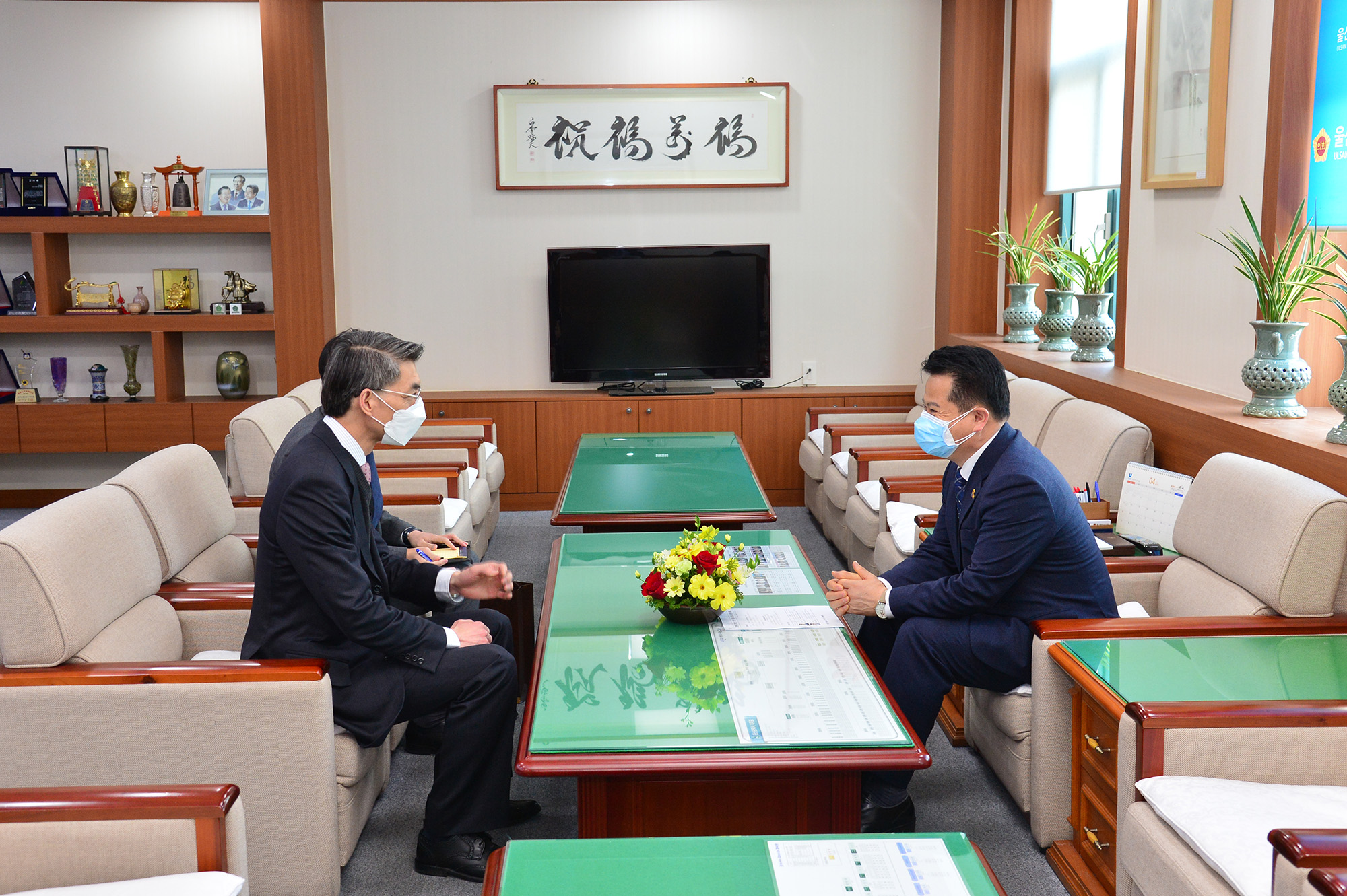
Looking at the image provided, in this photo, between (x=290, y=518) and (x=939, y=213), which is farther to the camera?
(x=939, y=213)

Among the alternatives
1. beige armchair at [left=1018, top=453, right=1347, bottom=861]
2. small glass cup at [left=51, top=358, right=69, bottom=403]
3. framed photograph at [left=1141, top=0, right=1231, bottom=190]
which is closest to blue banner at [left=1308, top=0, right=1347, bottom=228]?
framed photograph at [left=1141, top=0, right=1231, bottom=190]

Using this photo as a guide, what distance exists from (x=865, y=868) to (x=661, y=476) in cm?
289

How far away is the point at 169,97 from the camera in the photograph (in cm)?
629

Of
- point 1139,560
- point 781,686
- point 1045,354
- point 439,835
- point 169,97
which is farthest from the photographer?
point 169,97

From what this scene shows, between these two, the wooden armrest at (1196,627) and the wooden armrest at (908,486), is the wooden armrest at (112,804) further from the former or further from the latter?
the wooden armrest at (908,486)

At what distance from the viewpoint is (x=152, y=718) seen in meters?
2.37

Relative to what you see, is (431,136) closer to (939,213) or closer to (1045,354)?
(939,213)

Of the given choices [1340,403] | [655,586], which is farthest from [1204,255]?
[655,586]

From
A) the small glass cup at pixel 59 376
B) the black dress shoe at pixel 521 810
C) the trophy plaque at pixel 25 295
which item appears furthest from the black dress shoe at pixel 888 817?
the trophy plaque at pixel 25 295

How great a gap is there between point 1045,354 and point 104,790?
14.9 ft

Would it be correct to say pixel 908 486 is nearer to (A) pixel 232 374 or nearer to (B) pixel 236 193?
(A) pixel 232 374

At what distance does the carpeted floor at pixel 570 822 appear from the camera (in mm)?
2602

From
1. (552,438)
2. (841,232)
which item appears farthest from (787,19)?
(552,438)

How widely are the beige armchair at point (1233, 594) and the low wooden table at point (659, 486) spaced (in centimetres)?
140
